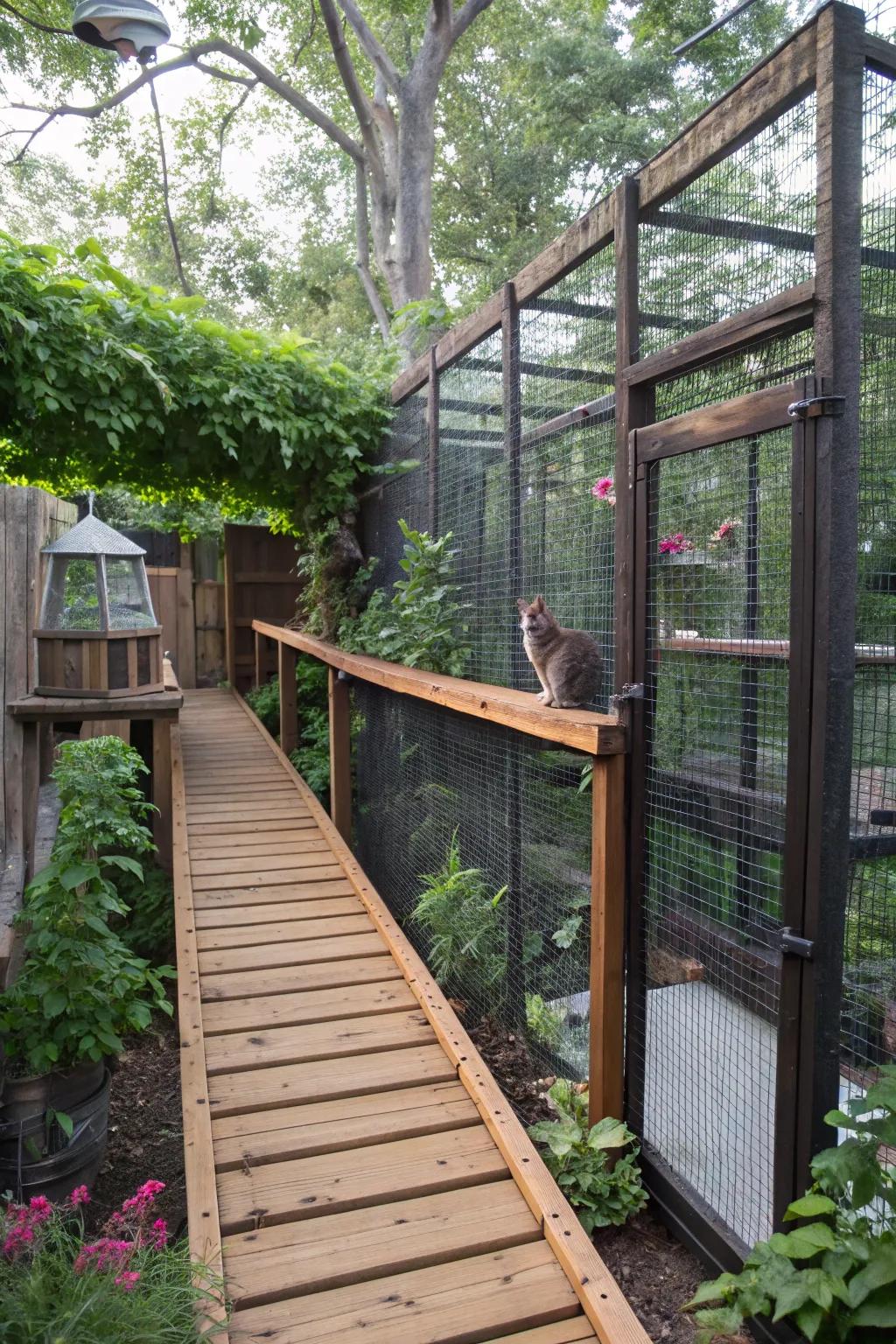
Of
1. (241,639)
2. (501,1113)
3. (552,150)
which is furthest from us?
(552,150)

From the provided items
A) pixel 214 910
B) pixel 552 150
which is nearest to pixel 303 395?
pixel 214 910

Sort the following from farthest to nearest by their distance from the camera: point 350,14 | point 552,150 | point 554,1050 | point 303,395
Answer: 1. point 552,150
2. point 350,14
3. point 303,395
4. point 554,1050

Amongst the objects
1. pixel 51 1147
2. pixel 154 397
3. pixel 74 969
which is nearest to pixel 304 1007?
pixel 74 969

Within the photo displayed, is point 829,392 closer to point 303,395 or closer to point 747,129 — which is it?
point 747,129

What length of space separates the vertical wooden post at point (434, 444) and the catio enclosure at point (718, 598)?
349mm

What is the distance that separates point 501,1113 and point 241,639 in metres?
8.06

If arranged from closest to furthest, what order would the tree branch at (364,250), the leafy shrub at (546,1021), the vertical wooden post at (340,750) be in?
the leafy shrub at (546,1021) → the vertical wooden post at (340,750) → the tree branch at (364,250)

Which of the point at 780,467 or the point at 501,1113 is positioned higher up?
the point at 780,467

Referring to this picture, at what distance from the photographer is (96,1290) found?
1.77 meters

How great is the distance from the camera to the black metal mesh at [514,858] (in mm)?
3244

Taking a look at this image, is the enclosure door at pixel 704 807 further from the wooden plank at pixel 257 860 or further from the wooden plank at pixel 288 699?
the wooden plank at pixel 288 699

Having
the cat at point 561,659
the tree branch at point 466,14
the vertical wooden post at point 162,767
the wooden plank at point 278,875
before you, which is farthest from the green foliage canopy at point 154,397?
the tree branch at point 466,14

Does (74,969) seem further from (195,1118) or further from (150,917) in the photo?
(150,917)

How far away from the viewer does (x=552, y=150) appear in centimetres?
1355
